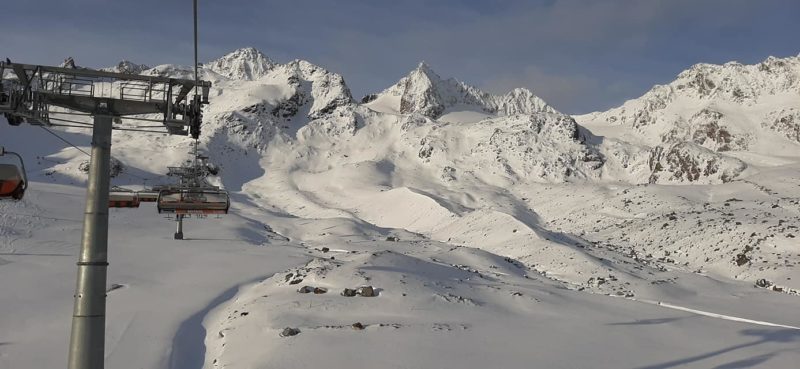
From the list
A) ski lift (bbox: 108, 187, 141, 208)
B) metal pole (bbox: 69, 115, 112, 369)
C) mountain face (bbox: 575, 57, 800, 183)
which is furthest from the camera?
mountain face (bbox: 575, 57, 800, 183)

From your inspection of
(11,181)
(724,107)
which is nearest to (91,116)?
(11,181)

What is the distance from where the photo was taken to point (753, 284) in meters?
50.9

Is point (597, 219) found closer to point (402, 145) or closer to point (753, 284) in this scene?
point (753, 284)

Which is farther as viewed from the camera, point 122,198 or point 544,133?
point 544,133

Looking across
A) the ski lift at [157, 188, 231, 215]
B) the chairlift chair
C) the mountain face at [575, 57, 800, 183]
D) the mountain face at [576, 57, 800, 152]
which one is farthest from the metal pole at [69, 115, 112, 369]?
the mountain face at [576, 57, 800, 152]

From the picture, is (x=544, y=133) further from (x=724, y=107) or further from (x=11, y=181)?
(x=11, y=181)

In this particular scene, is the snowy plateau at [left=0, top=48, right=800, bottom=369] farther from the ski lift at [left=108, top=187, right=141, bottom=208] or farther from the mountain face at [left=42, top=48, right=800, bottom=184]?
the ski lift at [left=108, top=187, right=141, bottom=208]

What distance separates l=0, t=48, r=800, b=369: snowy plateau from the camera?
22.9 m

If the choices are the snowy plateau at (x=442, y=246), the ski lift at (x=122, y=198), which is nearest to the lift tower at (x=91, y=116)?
the snowy plateau at (x=442, y=246)

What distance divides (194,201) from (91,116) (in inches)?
516

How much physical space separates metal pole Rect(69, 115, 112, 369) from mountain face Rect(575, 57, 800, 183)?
120 metres

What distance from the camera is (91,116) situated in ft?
32.4

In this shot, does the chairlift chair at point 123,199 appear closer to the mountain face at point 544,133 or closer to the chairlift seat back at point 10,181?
the chairlift seat back at point 10,181

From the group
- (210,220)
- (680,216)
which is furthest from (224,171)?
(680,216)
